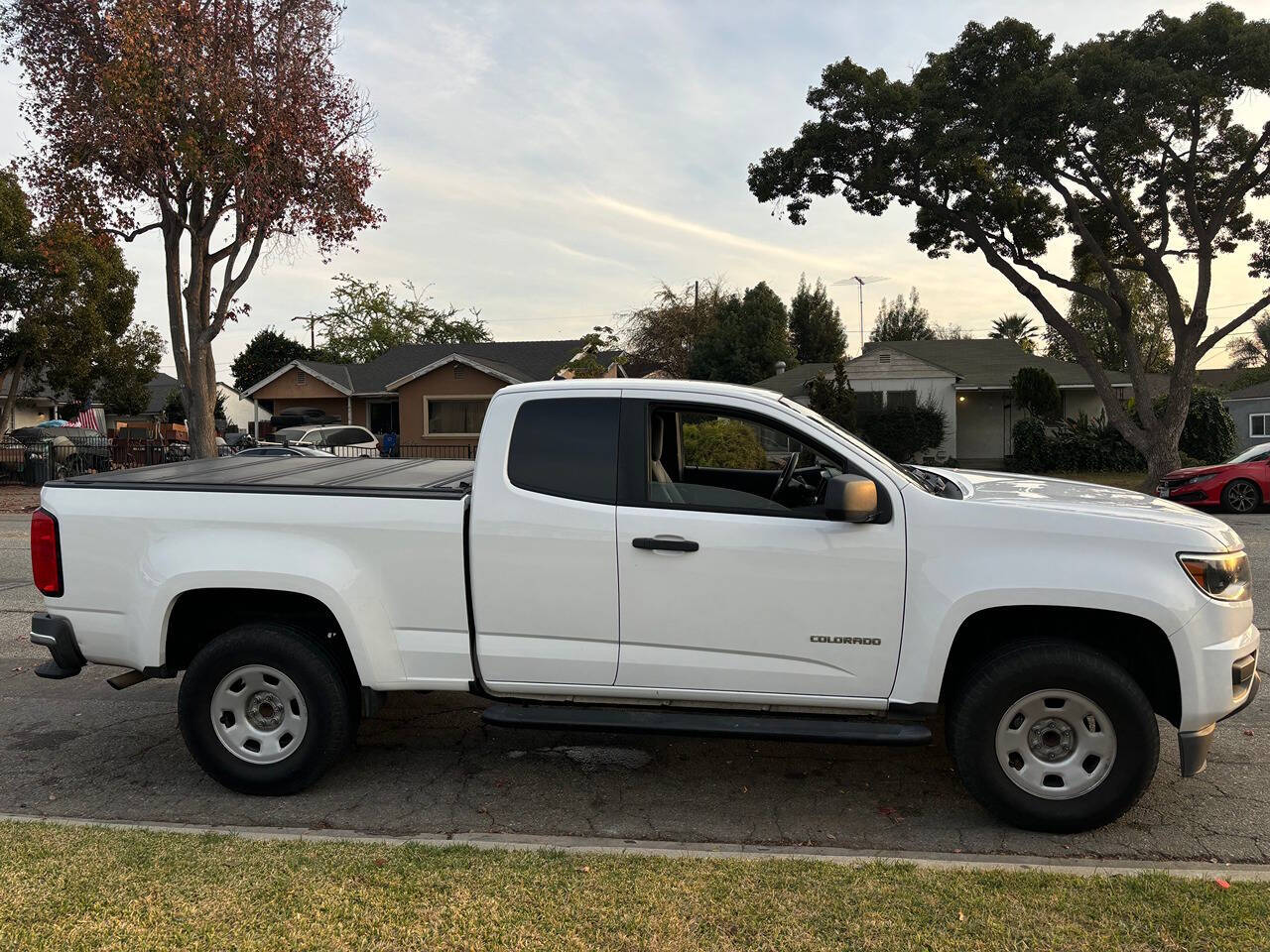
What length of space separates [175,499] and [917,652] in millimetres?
3524

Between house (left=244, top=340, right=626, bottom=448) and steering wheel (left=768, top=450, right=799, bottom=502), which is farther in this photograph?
house (left=244, top=340, right=626, bottom=448)

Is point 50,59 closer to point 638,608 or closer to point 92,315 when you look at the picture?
point 92,315

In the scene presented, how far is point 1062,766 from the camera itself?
4148mm

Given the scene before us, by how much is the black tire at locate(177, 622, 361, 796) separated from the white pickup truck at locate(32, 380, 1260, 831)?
12mm

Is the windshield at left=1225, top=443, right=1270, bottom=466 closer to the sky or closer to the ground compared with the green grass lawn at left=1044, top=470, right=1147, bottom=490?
closer to the sky

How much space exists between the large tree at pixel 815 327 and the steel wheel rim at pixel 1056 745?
55324 mm

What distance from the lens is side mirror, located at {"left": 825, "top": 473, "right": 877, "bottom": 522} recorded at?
4.02m

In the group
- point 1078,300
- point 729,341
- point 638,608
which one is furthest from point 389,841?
point 1078,300

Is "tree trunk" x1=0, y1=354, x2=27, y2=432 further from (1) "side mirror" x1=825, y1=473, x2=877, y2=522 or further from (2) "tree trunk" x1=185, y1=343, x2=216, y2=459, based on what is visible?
(1) "side mirror" x1=825, y1=473, x2=877, y2=522

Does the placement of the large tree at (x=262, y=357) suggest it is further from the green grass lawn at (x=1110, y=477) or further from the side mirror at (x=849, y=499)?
the side mirror at (x=849, y=499)

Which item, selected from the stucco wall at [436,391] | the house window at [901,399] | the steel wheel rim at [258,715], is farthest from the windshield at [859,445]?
the stucco wall at [436,391]

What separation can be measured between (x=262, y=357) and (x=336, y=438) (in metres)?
35.9

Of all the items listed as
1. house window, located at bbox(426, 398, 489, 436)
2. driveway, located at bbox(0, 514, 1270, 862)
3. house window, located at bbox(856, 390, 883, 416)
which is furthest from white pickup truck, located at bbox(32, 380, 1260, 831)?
house window, located at bbox(426, 398, 489, 436)

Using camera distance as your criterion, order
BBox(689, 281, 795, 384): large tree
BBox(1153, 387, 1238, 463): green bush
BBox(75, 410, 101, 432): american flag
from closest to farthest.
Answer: BBox(1153, 387, 1238, 463): green bush < BBox(75, 410, 101, 432): american flag < BBox(689, 281, 795, 384): large tree
